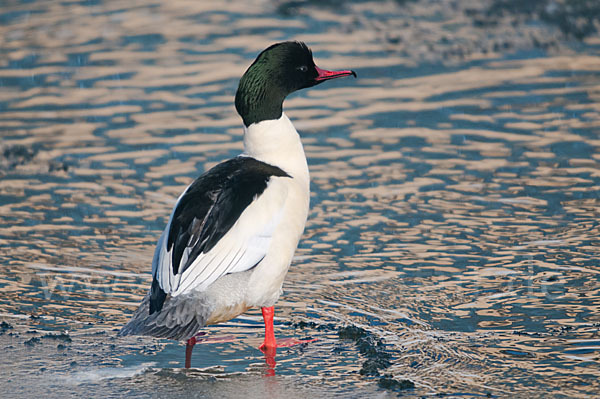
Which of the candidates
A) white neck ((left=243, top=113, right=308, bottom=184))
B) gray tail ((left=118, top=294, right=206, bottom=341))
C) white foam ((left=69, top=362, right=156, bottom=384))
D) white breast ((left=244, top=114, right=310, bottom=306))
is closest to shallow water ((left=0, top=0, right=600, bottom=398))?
white foam ((left=69, top=362, right=156, bottom=384))

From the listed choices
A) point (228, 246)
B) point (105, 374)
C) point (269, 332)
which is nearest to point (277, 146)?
point (228, 246)

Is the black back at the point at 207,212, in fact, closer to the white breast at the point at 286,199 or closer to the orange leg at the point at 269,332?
the white breast at the point at 286,199

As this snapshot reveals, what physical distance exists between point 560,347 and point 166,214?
305cm

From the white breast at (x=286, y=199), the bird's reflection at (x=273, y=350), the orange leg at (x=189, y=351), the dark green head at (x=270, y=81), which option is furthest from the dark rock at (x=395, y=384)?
the dark green head at (x=270, y=81)

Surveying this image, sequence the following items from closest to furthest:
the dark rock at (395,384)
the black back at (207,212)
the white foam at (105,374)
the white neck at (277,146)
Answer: the dark rock at (395,384) → the white foam at (105,374) → the black back at (207,212) → the white neck at (277,146)

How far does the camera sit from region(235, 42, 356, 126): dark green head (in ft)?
18.2

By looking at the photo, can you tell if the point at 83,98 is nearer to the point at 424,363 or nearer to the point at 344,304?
the point at 344,304

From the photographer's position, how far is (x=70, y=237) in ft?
22.2

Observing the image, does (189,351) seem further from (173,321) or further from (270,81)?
(270,81)

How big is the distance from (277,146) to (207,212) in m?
0.70

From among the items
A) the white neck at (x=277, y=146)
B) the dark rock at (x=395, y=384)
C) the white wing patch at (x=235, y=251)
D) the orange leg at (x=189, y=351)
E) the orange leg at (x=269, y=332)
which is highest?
the white neck at (x=277, y=146)

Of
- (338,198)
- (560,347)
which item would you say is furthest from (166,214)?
(560,347)

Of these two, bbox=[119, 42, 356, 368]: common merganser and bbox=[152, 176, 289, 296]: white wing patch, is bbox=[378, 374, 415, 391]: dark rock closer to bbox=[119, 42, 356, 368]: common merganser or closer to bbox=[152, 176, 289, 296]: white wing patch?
bbox=[119, 42, 356, 368]: common merganser

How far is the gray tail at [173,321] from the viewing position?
189 inches
